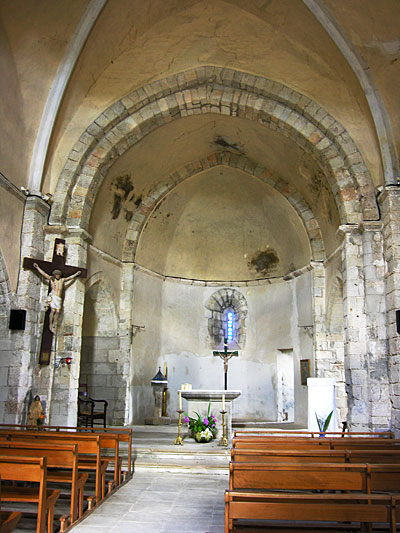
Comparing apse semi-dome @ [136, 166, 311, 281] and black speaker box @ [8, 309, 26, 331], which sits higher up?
apse semi-dome @ [136, 166, 311, 281]

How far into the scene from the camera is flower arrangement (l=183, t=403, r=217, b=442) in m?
9.27

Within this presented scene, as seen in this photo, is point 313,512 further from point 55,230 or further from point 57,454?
point 55,230

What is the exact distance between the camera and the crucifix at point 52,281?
9.34 meters

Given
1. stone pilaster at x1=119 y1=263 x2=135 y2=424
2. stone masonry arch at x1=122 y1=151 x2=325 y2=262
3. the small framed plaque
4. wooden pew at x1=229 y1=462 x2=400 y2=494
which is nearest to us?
wooden pew at x1=229 y1=462 x2=400 y2=494

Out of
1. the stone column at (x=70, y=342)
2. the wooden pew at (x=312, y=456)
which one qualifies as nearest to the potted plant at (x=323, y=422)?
the wooden pew at (x=312, y=456)

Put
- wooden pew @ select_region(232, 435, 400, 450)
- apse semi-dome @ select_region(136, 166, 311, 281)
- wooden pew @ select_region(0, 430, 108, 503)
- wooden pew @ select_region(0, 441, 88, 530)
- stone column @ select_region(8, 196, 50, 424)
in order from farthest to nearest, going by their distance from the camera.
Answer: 1. apse semi-dome @ select_region(136, 166, 311, 281)
2. stone column @ select_region(8, 196, 50, 424)
3. wooden pew @ select_region(232, 435, 400, 450)
4. wooden pew @ select_region(0, 430, 108, 503)
5. wooden pew @ select_region(0, 441, 88, 530)

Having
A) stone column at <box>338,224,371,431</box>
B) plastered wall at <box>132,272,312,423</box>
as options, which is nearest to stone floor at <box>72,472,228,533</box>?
stone column at <box>338,224,371,431</box>

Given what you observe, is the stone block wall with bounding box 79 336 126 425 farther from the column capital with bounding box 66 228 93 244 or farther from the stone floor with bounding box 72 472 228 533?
the stone floor with bounding box 72 472 228 533

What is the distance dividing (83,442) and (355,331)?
5451 millimetres

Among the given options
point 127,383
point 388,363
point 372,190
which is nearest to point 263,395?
point 127,383

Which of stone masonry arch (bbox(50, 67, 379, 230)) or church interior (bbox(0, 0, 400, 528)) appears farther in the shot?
stone masonry arch (bbox(50, 67, 379, 230))

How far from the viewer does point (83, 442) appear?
223 inches

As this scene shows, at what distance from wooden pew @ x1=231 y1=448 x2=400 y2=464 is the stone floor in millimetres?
730

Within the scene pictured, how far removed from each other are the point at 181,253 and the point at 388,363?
319 inches
